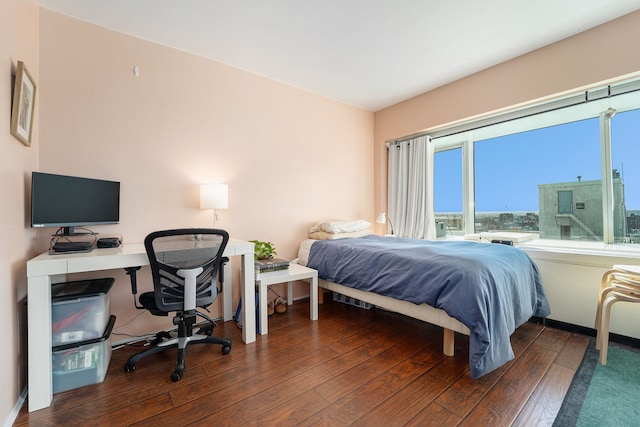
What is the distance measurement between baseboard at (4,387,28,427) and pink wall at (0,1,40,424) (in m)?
0.03

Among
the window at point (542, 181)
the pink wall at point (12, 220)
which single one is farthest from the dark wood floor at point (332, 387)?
the window at point (542, 181)

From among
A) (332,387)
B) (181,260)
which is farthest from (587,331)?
(181,260)

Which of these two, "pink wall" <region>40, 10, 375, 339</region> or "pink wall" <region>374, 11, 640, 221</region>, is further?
"pink wall" <region>374, 11, 640, 221</region>

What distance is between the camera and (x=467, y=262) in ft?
6.15

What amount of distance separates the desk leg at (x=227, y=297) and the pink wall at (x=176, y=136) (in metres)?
0.13

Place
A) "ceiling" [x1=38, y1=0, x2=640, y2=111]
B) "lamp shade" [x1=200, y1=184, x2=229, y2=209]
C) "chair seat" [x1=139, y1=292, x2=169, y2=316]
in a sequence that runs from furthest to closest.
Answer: "lamp shade" [x1=200, y1=184, x2=229, y2=209], "ceiling" [x1=38, y1=0, x2=640, y2=111], "chair seat" [x1=139, y1=292, x2=169, y2=316]

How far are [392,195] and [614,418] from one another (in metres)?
3.02

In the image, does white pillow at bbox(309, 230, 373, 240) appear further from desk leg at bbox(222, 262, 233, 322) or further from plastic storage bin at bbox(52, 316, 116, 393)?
plastic storage bin at bbox(52, 316, 116, 393)

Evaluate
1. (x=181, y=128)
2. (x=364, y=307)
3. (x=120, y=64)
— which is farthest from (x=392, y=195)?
(x=120, y=64)

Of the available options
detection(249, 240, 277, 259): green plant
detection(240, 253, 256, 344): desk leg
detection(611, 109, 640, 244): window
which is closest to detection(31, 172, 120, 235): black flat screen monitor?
detection(240, 253, 256, 344): desk leg

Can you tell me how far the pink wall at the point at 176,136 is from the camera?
6.83ft

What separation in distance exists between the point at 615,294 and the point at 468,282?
1.16 meters

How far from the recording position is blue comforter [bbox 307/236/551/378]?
170cm

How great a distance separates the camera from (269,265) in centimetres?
251
